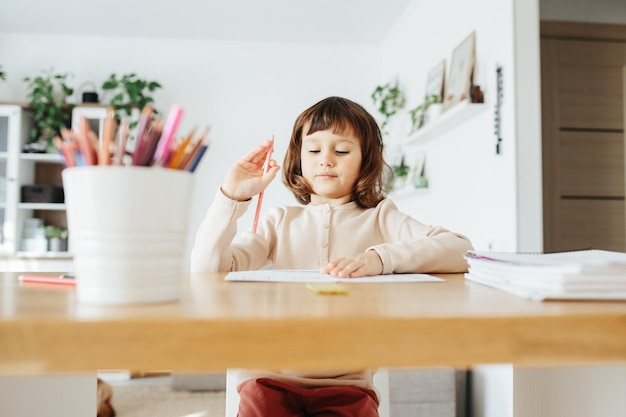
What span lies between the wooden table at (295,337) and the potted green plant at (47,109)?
4313 millimetres

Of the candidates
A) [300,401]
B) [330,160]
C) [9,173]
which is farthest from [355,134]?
[9,173]

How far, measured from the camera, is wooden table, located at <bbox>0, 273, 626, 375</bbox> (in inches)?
15.9

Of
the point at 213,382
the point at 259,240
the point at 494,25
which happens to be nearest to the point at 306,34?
the point at 494,25

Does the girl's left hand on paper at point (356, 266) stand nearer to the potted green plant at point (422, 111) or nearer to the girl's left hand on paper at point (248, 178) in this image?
the girl's left hand on paper at point (248, 178)

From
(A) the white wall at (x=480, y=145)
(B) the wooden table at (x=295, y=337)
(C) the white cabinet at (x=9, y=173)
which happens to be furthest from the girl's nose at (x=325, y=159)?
(C) the white cabinet at (x=9, y=173)

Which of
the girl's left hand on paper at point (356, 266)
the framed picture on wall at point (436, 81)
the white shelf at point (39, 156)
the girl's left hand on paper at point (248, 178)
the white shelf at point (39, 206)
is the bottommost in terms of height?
the girl's left hand on paper at point (356, 266)

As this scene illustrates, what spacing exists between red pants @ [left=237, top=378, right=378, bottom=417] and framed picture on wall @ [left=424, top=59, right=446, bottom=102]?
2510mm

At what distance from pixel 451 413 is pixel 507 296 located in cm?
182

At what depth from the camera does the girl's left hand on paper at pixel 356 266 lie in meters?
0.80

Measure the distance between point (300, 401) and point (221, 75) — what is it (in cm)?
433

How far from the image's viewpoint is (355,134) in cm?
131

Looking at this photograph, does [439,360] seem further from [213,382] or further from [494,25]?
[213,382]

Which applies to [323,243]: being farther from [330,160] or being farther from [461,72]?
[461,72]

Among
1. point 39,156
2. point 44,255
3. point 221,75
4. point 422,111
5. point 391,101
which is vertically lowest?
point 44,255
